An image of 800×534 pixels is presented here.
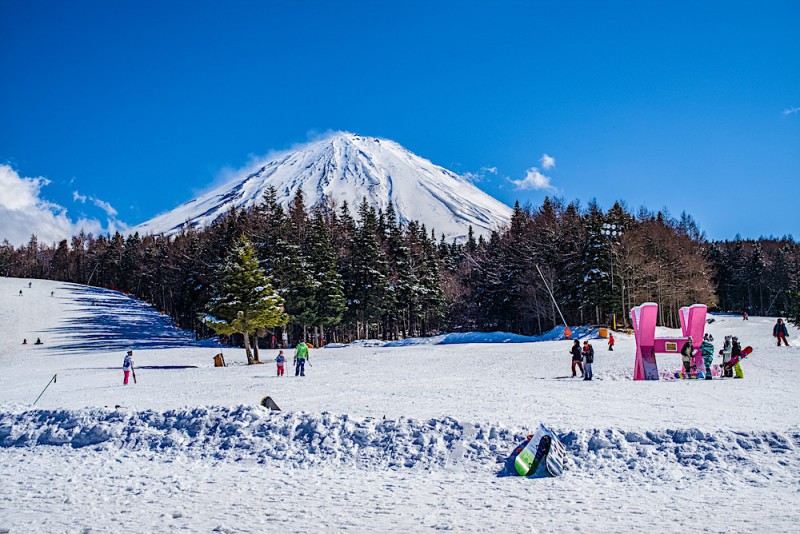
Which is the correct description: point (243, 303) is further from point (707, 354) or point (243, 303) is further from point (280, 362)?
point (707, 354)

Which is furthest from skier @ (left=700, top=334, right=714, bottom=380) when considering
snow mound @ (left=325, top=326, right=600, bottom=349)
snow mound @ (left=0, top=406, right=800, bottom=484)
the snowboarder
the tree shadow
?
the tree shadow

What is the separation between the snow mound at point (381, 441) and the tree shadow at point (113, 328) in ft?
120

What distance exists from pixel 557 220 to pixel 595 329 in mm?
20977

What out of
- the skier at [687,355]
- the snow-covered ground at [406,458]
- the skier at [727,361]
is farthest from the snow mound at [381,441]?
the skier at [687,355]

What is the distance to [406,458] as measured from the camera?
1005 cm

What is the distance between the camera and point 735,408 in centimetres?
1205

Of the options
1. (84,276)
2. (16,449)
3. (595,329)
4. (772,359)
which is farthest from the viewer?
(84,276)

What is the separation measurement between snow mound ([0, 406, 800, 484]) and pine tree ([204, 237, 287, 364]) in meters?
19.9

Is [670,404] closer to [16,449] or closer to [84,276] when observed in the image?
[16,449]

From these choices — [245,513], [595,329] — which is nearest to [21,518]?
[245,513]

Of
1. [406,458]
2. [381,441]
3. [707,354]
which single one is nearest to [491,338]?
[707,354]

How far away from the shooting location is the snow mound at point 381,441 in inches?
355

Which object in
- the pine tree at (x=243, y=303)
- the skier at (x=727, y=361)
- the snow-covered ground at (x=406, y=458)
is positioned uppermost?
the pine tree at (x=243, y=303)

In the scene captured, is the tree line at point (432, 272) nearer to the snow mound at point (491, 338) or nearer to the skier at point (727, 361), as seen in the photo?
the snow mound at point (491, 338)
